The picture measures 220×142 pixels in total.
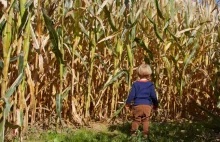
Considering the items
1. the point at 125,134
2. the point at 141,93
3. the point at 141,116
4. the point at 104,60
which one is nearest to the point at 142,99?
the point at 141,93

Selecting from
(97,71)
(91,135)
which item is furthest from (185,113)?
(91,135)

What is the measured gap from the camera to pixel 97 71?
496cm

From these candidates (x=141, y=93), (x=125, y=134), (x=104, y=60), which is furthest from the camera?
(x=104, y=60)

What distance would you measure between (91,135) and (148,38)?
6.30 ft

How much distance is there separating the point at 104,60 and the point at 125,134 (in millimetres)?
1252

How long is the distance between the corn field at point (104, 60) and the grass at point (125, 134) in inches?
8.0

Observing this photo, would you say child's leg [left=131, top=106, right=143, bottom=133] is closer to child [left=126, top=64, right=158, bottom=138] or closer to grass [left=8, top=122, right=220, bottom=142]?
child [left=126, top=64, right=158, bottom=138]

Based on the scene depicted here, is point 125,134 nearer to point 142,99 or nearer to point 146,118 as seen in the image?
point 146,118

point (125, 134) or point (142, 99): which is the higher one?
point (142, 99)

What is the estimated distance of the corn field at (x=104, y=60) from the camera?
150 inches

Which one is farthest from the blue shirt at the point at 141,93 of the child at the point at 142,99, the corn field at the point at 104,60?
the corn field at the point at 104,60

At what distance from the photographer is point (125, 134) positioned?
14.2 feet

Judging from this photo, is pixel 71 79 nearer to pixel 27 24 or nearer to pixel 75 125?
pixel 75 125

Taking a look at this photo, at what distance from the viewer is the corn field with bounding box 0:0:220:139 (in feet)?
12.5
